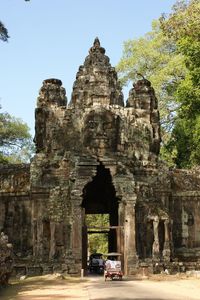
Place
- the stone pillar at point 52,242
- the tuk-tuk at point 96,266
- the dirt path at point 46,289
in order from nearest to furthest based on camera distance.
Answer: the dirt path at point 46,289 < the stone pillar at point 52,242 < the tuk-tuk at point 96,266

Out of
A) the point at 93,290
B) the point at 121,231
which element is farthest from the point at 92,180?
the point at 93,290

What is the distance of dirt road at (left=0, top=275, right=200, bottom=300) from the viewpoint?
39.1ft

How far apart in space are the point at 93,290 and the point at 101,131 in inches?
301

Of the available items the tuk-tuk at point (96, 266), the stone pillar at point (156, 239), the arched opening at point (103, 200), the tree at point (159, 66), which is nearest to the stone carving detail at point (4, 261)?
the stone pillar at point (156, 239)

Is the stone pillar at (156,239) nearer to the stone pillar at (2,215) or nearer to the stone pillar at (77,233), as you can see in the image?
the stone pillar at (77,233)

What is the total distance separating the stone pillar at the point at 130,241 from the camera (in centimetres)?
1852

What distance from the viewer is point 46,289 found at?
1436 centimetres

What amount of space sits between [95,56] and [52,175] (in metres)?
5.48

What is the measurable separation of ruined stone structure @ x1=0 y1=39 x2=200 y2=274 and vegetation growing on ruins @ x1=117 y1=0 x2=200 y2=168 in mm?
2650

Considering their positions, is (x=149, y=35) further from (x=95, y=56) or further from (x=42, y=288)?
(x=42, y=288)

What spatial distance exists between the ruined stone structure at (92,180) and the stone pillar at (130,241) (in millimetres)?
36

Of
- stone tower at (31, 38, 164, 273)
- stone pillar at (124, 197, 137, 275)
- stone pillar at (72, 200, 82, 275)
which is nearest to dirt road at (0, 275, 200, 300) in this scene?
stone pillar at (124, 197, 137, 275)

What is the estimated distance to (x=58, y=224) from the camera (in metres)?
18.9

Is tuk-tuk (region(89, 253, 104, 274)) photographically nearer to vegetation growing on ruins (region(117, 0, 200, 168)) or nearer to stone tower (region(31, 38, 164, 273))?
stone tower (region(31, 38, 164, 273))
